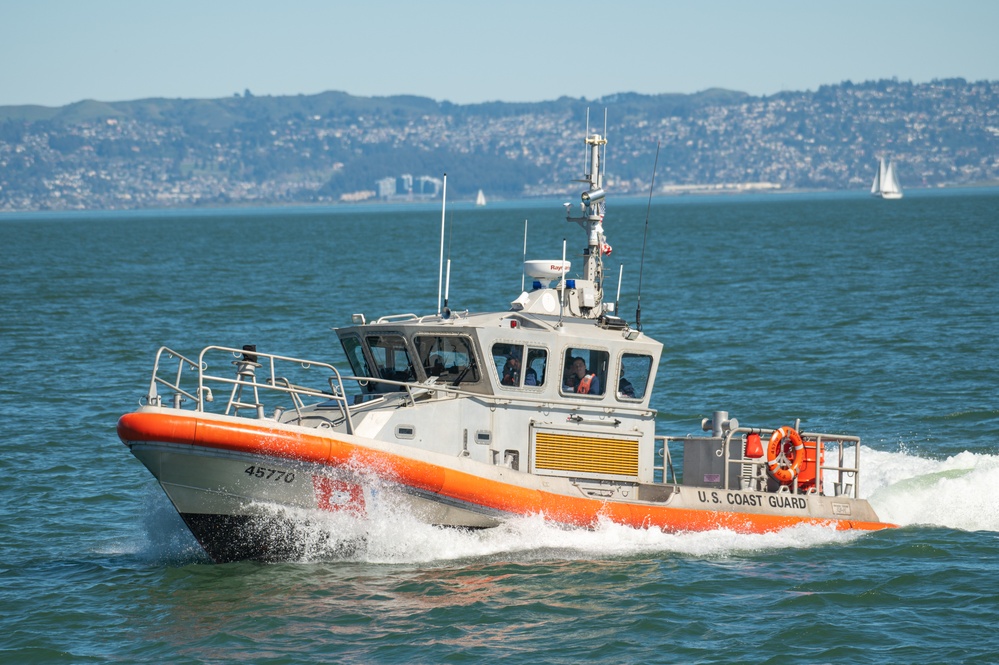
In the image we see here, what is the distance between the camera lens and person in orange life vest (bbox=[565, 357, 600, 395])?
15617 millimetres

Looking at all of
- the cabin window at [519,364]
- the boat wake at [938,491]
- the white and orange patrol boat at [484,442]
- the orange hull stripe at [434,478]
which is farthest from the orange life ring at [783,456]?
the cabin window at [519,364]

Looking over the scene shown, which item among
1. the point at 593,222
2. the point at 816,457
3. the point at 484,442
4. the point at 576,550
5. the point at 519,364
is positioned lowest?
the point at 576,550

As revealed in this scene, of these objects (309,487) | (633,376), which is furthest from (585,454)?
(309,487)

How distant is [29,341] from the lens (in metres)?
34.8

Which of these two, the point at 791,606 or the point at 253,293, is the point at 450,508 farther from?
the point at 253,293

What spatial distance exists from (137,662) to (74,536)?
461cm

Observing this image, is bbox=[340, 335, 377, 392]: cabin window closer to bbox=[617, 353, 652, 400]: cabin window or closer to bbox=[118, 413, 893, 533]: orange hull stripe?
bbox=[118, 413, 893, 533]: orange hull stripe

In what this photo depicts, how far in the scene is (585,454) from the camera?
15.7 metres

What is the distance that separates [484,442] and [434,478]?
1.02 m

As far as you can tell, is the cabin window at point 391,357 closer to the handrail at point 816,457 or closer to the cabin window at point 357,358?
the cabin window at point 357,358

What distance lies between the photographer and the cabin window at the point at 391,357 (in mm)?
15547

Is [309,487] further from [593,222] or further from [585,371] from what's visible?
[593,222]

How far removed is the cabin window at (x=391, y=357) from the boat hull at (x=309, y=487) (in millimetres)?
1451

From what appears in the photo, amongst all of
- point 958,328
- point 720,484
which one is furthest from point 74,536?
point 958,328
